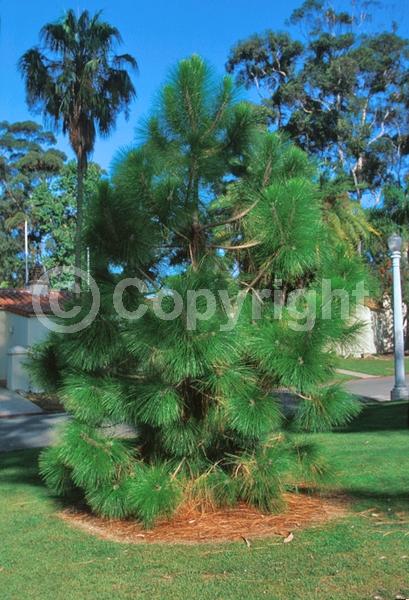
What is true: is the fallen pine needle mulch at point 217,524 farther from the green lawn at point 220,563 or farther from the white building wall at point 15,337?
the white building wall at point 15,337

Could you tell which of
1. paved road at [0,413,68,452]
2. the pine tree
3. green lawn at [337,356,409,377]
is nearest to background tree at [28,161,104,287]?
green lawn at [337,356,409,377]

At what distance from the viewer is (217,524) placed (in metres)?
4.94

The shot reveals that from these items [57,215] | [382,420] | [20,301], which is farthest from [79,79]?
[57,215]

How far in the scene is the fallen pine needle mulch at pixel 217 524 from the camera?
15.5 ft

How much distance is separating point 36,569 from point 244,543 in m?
1.40

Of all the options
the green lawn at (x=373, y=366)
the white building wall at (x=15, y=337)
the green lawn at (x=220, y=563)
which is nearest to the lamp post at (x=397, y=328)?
the green lawn at (x=373, y=366)

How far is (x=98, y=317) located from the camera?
5129mm

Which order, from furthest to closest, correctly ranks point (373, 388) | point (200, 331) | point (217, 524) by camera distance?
point (373, 388) → point (217, 524) → point (200, 331)

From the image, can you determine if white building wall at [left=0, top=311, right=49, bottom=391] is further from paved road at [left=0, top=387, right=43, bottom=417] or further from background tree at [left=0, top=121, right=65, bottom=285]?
background tree at [left=0, top=121, right=65, bottom=285]

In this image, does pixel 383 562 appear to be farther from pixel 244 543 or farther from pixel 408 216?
pixel 408 216

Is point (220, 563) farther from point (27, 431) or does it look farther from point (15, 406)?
point (15, 406)

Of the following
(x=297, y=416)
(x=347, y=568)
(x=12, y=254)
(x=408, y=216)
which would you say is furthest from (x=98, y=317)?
(x=12, y=254)

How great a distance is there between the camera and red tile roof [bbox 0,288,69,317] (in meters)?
20.2

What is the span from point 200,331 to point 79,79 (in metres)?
16.6
